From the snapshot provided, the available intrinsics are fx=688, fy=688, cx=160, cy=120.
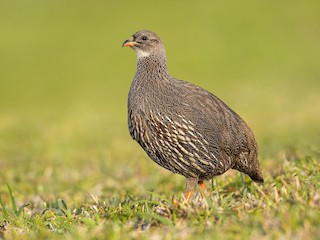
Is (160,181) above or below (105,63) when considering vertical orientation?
below

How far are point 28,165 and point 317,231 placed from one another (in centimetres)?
777

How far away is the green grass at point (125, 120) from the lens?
5266 millimetres

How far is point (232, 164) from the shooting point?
24.1ft

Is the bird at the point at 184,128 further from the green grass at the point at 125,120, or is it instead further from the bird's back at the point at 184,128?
the green grass at the point at 125,120

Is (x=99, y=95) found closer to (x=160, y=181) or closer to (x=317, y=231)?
(x=160, y=181)

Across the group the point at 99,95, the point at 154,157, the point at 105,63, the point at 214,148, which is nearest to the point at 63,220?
the point at 154,157

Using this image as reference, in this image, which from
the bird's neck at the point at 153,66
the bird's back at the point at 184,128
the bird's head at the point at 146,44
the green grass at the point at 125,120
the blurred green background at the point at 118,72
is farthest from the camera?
the blurred green background at the point at 118,72

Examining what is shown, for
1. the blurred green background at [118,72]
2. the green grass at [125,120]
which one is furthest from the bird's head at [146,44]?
the blurred green background at [118,72]

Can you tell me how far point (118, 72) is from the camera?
2528 cm

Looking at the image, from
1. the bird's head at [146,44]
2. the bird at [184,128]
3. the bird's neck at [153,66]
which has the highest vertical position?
the bird's head at [146,44]

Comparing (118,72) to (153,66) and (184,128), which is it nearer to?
(153,66)

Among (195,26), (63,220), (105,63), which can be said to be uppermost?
(195,26)

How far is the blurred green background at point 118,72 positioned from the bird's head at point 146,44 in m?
2.89

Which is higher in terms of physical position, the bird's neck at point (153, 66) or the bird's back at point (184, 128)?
the bird's neck at point (153, 66)
